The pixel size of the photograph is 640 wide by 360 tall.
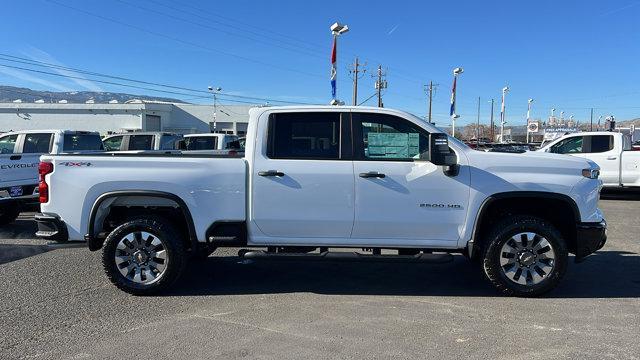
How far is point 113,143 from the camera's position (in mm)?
17234

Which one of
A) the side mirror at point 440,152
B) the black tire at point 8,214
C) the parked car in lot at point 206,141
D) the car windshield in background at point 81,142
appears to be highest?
the parked car in lot at point 206,141

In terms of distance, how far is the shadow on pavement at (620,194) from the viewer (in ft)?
47.2

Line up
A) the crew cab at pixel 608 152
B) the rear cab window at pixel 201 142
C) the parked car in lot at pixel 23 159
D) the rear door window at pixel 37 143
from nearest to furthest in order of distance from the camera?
1. the parked car in lot at pixel 23 159
2. the rear door window at pixel 37 143
3. the crew cab at pixel 608 152
4. the rear cab window at pixel 201 142

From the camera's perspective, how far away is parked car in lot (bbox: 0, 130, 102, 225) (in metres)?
9.23

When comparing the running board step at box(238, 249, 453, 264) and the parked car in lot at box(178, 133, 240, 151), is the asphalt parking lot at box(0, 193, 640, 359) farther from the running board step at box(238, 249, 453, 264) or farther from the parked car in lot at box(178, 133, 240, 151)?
the parked car in lot at box(178, 133, 240, 151)

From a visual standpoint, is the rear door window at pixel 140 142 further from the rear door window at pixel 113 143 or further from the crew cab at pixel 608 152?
the crew cab at pixel 608 152

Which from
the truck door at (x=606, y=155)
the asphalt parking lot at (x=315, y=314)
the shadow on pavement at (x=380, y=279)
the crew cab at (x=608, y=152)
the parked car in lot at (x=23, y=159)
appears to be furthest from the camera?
the truck door at (x=606, y=155)

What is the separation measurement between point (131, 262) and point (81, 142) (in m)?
6.73

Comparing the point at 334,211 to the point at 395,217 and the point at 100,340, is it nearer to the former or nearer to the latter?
the point at 395,217

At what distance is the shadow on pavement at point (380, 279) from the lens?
18.8 feet

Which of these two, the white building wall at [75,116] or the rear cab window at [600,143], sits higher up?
the white building wall at [75,116]

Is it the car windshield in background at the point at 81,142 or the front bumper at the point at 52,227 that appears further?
the car windshield in background at the point at 81,142

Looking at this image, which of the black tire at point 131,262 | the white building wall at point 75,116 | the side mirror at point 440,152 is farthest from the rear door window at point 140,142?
the white building wall at point 75,116

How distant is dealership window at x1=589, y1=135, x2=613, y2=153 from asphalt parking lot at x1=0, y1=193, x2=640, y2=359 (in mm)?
7935
